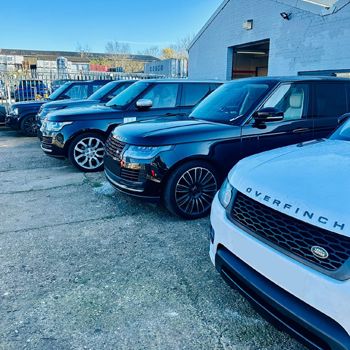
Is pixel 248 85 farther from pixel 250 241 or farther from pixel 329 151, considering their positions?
pixel 250 241

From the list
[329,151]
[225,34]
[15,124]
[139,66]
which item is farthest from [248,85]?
[139,66]

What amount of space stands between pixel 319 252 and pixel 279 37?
12.2 meters

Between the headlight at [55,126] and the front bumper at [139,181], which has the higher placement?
the headlight at [55,126]

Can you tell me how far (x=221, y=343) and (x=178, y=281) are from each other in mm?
784

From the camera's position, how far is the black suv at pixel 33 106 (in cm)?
1070

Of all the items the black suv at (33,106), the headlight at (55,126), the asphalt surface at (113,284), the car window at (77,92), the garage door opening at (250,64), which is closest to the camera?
the asphalt surface at (113,284)

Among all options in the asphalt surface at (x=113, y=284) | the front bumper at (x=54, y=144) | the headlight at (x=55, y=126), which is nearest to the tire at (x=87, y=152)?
the front bumper at (x=54, y=144)

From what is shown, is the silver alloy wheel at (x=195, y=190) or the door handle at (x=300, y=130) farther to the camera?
the door handle at (x=300, y=130)

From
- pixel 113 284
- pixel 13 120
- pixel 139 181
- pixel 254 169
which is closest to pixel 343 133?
pixel 254 169

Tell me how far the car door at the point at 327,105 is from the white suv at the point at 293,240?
7.68ft

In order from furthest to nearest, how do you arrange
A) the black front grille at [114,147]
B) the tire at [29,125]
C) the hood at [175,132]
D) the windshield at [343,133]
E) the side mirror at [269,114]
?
the tire at [29,125] → the black front grille at [114,147] → the hood at [175,132] → the side mirror at [269,114] → the windshield at [343,133]

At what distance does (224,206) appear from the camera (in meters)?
2.41

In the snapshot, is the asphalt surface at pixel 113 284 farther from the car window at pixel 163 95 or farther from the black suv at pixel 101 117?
the car window at pixel 163 95

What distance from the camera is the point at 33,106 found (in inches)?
425
